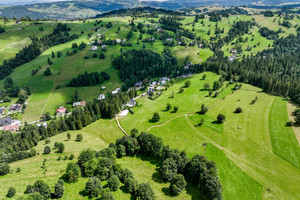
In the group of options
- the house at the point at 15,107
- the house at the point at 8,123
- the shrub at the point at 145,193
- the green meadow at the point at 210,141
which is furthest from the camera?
the house at the point at 15,107

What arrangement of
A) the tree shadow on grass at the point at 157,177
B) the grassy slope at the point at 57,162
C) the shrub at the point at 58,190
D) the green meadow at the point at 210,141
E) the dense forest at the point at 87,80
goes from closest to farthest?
the shrub at the point at 58,190 < the grassy slope at the point at 57,162 < the green meadow at the point at 210,141 < the tree shadow on grass at the point at 157,177 < the dense forest at the point at 87,80

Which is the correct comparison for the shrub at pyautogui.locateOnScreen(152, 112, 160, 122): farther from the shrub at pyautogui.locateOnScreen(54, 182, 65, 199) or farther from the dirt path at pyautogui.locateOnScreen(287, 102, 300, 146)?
the dirt path at pyautogui.locateOnScreen(287, 102, 300, 146)

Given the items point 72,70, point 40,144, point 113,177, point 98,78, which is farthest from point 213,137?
point 72,70


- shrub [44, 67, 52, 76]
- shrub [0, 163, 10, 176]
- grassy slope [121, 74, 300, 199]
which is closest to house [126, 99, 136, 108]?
grassy slope [121, 74, 300, 199]

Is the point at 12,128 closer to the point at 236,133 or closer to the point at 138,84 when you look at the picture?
the point at 138,84

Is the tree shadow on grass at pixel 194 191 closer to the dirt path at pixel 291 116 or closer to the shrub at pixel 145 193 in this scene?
the shrub at pixel 145 193

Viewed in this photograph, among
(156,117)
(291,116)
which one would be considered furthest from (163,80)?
(291,116)

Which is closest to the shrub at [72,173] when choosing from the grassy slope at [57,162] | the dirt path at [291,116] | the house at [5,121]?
the grassy slope at [57,162]

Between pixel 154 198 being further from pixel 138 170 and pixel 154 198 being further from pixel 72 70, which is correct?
pixel 72 70
